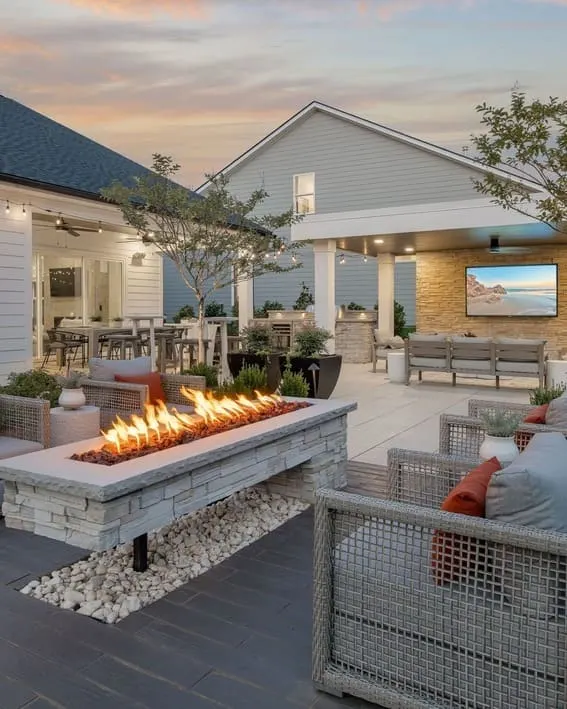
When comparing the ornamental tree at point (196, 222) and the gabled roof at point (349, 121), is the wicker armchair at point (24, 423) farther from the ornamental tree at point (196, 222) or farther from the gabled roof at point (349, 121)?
the gabled roof at point (349, 121)

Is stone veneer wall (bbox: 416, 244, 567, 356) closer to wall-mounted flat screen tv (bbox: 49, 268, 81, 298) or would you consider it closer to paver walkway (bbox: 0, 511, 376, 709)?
wall-mounted flat screen tv (bbox: 49, 268, 81, 298)

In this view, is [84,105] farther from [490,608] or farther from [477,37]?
[490,608]

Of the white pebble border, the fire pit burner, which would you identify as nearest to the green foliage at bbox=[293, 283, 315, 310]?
the fire pit burner

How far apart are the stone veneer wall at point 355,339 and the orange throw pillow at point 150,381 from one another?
884 centimetres

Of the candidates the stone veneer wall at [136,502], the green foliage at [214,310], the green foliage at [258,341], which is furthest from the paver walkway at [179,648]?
the green foliage at [214,310]

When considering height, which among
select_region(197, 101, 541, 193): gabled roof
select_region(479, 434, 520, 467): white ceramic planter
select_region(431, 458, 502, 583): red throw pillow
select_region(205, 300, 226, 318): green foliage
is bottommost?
select_region(431, 458, 502, 583): red throw pillow

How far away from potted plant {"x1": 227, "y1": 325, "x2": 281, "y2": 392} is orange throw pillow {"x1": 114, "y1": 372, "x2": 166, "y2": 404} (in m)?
3.14

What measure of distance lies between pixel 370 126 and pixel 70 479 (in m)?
15.3

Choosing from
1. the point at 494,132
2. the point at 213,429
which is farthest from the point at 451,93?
the point at 213,429

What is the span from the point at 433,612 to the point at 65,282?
11.5 meters

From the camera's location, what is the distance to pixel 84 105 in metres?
13.8

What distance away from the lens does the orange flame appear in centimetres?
322

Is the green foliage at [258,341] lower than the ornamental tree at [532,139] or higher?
lower

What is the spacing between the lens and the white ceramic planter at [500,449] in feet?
8.82
